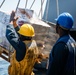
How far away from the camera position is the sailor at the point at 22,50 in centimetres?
421

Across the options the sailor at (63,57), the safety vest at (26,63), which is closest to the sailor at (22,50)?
the safety vest at (26,63)

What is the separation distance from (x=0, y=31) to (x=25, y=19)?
566 millimetres

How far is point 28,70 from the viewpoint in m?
4.49

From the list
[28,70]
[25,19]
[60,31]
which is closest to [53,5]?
[25,19]

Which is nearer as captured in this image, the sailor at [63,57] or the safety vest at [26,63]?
the sailor at [63,57]

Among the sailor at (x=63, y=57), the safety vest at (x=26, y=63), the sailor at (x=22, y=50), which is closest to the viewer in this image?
the sailor at (x=63, y=57)

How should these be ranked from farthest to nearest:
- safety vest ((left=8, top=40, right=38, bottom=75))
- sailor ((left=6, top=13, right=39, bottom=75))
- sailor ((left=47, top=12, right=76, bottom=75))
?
safety vest ((left=8, top=40, right=38, bottom=75)) < sailor ((left=6, top=13, right=39, bottom=75)) < sailor ((left=47, top=12, right=76, bottom=75))

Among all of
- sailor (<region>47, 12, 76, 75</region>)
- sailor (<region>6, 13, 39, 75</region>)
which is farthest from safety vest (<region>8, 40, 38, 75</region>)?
sailor (<region>47, 12, 76, 75</region>)

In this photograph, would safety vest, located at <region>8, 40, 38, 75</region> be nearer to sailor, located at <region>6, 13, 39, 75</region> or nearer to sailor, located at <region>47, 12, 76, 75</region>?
sailor, located at <region>6, 13, 39, 75</region>

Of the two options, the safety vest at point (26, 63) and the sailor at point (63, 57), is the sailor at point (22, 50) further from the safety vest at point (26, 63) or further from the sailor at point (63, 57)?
the sailor at point (63, 57)

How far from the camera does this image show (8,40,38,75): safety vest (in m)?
4.33

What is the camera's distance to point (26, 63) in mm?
4391

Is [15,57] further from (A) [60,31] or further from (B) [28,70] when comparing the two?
(A) [60,31]

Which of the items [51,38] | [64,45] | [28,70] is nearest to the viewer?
[64,45]
